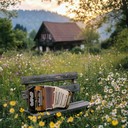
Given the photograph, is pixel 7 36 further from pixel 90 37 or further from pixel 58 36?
pixel 58 36

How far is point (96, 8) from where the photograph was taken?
18.3m

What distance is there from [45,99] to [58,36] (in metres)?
56.1

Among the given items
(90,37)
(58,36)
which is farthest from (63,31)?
(90,37)

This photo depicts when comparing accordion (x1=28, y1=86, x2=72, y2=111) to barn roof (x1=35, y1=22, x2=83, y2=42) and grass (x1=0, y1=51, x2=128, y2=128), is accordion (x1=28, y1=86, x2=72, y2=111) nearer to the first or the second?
grass (x1=0, y1=51, x2=128, y2=128)

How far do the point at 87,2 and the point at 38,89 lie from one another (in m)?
12.3

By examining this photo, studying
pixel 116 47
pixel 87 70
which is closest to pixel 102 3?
pixel 116 47

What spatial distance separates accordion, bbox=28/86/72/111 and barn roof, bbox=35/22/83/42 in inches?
2145

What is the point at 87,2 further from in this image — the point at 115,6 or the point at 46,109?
the point at 46,109

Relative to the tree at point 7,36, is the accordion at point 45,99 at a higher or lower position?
higher

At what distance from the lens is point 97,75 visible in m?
9.77

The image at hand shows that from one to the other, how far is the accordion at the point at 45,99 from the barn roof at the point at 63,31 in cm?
5447

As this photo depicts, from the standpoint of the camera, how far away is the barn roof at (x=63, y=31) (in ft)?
204

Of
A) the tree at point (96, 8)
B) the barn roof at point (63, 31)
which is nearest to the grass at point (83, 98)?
the tree at point (96, 8)

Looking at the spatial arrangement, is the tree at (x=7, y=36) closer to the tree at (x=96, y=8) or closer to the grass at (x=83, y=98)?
the tree at (x=96, y=8)
